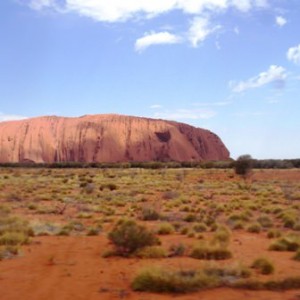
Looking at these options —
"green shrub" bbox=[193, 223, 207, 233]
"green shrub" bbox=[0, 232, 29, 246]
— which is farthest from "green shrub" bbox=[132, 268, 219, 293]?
"green shrub" bbox=[193, 223, 207, 233]

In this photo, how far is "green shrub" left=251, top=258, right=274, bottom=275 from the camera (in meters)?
10.1

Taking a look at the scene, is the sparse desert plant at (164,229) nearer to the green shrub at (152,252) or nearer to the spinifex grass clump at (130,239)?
the spinifex grass clump at (130,239)

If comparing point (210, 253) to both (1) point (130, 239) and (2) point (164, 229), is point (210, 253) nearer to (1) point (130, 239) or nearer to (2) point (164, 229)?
(1) point (130, 239)

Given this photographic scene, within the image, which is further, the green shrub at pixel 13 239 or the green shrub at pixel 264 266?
the green shrub at pixel 13 239

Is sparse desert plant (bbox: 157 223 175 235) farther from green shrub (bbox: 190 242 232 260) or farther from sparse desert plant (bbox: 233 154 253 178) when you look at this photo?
sparse desert plant (bbox: 233 154 253 178)

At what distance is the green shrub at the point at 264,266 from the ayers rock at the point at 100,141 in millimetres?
97176

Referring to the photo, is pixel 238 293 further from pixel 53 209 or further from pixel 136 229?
pixel 53 209

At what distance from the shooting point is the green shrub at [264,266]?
33.1 feet

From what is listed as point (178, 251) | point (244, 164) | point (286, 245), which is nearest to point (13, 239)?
point (178, 251)

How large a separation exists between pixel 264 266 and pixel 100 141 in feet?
337

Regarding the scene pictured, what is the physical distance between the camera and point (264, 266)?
33.3ft

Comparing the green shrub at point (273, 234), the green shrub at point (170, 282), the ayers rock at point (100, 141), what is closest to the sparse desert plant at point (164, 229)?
the green shrub at point (273, 234)

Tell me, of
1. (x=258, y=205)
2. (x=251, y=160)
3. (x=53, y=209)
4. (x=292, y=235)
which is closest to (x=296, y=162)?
(x=251, y=160)

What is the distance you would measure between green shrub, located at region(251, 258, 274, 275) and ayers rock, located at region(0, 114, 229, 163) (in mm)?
97176
